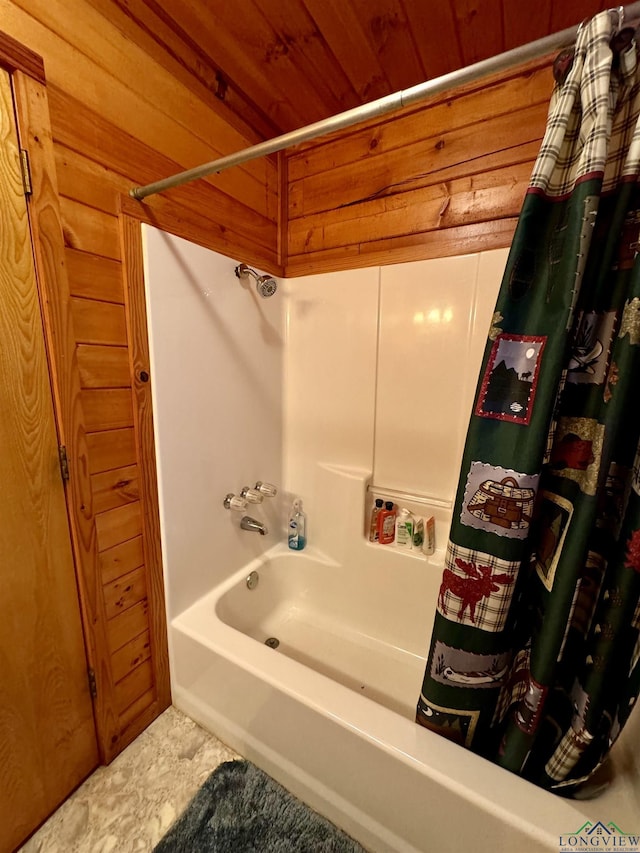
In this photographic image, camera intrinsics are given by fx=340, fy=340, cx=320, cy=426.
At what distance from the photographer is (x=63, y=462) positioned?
0.89 m

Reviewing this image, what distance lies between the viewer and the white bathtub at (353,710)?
2.33ft

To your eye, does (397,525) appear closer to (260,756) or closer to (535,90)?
(260,756)

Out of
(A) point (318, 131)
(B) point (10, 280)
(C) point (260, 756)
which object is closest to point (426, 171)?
(A) point (318, 131)

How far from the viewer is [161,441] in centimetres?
112

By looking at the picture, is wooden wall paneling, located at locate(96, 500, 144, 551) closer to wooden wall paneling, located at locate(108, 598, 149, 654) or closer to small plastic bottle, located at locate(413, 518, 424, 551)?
wooden wall paneling, located at locate(108, 598, 149, 654)

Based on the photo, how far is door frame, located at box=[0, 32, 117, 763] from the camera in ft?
2.47

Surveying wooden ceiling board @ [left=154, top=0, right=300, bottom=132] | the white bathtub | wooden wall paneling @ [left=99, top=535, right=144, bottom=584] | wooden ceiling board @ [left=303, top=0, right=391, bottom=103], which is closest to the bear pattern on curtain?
the white bathtub

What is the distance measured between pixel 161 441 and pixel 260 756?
1.04 m

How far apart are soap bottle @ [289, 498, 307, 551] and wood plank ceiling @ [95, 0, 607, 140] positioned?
1.64 meters

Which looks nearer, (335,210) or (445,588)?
(445,588)

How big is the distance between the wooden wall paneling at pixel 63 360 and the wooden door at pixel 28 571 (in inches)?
0.8

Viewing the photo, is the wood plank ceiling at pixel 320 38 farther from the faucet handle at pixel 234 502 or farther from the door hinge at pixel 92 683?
the door hinge at pixel 92 683

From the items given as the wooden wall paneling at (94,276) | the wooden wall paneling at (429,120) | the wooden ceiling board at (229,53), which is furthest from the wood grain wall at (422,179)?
the wooden wall paneling at (94,276)

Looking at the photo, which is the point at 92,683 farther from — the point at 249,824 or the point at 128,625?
the point at 249,824
